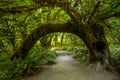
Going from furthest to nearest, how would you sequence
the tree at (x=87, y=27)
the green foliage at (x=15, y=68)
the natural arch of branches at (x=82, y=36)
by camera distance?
the natural arch of branches at (x=82, y=36), the tree at (x=87, y=27), the green foliage at (x=15, y=68)

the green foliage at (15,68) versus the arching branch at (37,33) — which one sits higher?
the arching branch at (37,33)

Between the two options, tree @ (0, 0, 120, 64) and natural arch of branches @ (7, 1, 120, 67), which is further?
natural arch of branches @ (7, 1, 120, 67)

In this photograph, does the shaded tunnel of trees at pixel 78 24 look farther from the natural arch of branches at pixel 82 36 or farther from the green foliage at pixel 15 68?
the green foliage at pixel 15 68

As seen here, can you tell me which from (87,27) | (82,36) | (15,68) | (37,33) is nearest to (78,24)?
(87,27)

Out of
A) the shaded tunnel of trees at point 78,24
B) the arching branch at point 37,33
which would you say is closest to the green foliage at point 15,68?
the arching branch at point 37,33

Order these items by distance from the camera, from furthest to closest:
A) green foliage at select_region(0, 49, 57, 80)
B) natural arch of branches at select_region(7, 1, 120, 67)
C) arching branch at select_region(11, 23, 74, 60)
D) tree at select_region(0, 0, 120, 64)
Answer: arching branch at select_region(11, 23, 74, 60)
natural arch of branches at select_region(7, 1, 120, 67)
tree at select_region(0, 0, 120, 64)
green foliage at select_region(0, 49, 57, 80)

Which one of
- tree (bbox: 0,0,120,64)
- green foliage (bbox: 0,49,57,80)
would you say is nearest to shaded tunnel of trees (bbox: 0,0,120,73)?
tree (bbox: 0,0,120,64)

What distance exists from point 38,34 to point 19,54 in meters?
1.82

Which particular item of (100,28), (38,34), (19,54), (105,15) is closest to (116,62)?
(100,28)

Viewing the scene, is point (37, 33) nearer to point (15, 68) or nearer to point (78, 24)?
point (78, 24)

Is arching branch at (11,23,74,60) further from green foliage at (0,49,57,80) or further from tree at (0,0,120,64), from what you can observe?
green foliage at (0,49,57,80)

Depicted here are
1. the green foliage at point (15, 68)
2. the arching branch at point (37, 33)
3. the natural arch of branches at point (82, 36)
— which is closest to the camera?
the green foliage at point (15, 68)

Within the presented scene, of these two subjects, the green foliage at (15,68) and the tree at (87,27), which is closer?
the green foliage at (15,68)

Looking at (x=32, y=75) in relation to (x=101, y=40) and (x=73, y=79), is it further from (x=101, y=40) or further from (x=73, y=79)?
(x=101, y=40)
